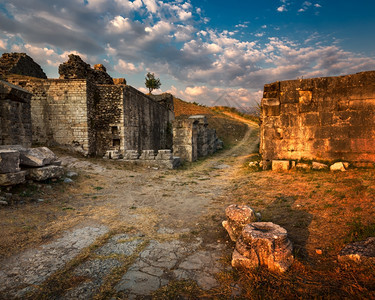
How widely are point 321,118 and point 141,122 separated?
13.6 meters

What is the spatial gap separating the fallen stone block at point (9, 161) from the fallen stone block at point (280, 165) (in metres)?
8.31

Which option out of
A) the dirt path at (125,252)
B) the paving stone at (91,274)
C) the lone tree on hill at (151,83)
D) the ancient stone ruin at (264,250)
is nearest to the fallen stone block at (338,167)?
the dirt path at (125,252)

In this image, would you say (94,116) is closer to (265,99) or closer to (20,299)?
(265,99)

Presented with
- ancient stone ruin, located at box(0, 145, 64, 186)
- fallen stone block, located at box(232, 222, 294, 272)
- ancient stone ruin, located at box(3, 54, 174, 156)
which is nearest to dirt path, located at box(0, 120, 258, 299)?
fallen stone block, located at box(232, 222, 294, 272)

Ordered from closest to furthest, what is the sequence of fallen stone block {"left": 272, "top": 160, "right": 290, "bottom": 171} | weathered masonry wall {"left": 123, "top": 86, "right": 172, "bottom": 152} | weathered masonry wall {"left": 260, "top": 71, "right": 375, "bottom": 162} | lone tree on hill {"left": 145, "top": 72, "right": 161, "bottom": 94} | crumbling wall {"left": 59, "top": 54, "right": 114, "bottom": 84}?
weathered masonry wall {"left": 260, "top": 71, "right": 375, "bottom": 162}
fallen stone block {"left": 272, "top": 160, "right": 290, "bottom": 171}
crumbling wall {"left": 59, "top": 54, "right": 114, "bottom": 84}
weathered masonry wall {"left": 123, "top": 86, "right": 172, "bottom": 152}
lone tree on hill {"left": 145, "top": 72, "right": 161, "bottom": 94}

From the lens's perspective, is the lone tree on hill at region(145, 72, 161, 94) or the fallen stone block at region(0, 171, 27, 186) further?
the lone tree on hill at region(145, 72, 161, 94)

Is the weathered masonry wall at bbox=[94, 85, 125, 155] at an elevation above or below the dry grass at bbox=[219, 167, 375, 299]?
above

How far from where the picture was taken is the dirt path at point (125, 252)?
2.45 m

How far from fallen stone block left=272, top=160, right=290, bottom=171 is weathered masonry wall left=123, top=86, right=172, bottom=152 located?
34.9 ft

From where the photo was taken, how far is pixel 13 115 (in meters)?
7.53

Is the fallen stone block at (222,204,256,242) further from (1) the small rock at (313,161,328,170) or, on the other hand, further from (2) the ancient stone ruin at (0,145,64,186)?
(2) the ancient stone ruin at (0,145,64,186)

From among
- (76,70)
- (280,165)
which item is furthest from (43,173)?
(76,70)

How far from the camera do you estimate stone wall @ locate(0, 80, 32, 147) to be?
733 cm

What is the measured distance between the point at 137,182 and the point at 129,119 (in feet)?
26.8
